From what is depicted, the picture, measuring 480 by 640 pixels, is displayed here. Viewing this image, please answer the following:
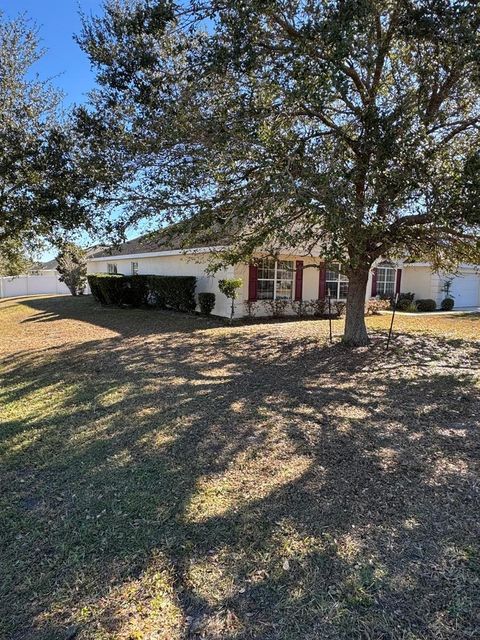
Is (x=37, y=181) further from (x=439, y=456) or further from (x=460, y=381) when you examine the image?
(x=460, y=381)

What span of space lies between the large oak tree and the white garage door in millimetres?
18266

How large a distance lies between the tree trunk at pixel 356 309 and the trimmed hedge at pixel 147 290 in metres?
8.04

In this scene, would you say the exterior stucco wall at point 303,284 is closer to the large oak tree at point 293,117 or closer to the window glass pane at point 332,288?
the window glass pane at point 332,288

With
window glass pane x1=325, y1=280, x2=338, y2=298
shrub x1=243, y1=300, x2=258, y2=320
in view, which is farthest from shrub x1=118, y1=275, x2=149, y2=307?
window glass pane x1=325, y1=280, x2=338, y2=298

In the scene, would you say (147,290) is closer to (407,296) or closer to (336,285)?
(336,285)

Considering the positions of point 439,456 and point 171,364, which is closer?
point 439,456

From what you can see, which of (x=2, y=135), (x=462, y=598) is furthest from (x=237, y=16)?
(x=462, y=598)

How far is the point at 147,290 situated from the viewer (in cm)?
1948

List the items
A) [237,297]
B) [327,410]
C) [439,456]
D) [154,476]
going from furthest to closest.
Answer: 1. [237,297]
2. [327,410]
3. [439,456]
4. [154,476]

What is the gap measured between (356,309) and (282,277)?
6.70m

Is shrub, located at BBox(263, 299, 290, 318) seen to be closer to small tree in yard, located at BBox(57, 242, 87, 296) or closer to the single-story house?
the single-story house

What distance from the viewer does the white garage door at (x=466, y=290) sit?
81.4 ft

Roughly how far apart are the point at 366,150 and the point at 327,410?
3988mm

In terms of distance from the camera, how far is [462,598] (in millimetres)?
2424
